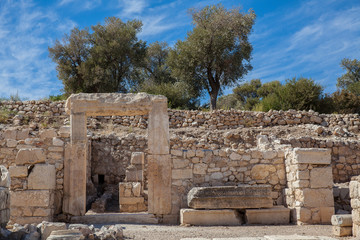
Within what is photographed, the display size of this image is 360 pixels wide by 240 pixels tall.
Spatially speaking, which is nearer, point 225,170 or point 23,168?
point 23,168

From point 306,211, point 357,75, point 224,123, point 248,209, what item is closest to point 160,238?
point 248,209

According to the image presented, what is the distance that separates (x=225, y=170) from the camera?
8.06 metres

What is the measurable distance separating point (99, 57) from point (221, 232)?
17.5 metres

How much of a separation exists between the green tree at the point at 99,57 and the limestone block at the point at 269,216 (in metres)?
15.5

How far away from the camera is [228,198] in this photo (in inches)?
289

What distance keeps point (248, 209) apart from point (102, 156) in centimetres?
650

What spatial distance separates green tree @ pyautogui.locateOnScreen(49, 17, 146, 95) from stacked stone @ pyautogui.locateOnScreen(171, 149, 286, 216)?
14.1 meters

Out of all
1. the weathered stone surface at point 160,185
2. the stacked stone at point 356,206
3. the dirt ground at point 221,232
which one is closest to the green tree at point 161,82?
the weathered stone surface at point 160,185

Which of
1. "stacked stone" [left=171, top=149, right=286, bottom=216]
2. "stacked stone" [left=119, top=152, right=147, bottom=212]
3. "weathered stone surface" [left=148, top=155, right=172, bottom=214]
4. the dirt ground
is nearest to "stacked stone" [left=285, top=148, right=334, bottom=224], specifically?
the dirt ground

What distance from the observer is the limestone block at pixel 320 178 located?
743 cm

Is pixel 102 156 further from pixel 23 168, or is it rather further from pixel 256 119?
pixel 256 119

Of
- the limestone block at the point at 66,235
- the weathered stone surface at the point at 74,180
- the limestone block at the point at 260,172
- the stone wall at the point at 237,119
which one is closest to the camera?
the limestone block at the point at 66,235

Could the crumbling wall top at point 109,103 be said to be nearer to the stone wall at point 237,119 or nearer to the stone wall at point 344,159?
the stone wall at point 344,159

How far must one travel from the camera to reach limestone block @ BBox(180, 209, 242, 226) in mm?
7289
